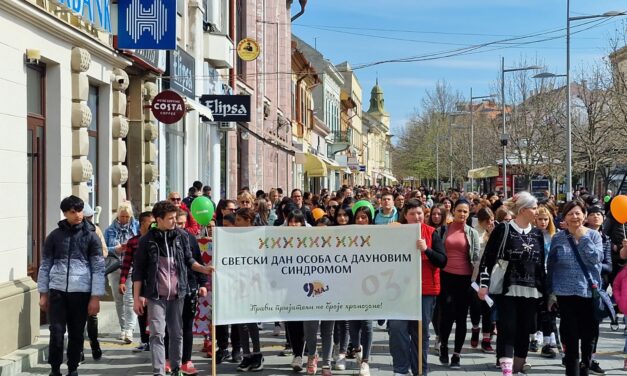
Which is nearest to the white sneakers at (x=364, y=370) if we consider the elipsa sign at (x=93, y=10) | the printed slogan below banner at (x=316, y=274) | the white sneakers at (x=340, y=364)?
the white sneakers at (x=340, y=364)

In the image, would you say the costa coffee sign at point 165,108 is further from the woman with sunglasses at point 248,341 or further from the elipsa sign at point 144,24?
the woman with sunglasses at point 248,341

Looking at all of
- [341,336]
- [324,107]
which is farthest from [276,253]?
[324,107]

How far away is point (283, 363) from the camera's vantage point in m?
9.66

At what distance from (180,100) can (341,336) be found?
314 inches

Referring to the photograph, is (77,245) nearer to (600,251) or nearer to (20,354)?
(20,354)

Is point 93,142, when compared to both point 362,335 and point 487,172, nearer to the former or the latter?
point 362,335

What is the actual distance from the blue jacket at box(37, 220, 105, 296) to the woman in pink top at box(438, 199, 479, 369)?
3787 millimetres

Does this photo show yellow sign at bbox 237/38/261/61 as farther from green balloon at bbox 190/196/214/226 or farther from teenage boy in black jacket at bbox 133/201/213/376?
teenage boy in black jacket at bbox 133/201/213/376

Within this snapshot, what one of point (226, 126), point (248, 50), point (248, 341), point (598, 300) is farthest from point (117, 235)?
point (248, 50)

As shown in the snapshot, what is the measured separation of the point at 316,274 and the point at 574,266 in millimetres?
2454

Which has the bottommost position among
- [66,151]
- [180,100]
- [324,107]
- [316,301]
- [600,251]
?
[316,301]

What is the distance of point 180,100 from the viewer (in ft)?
52.6

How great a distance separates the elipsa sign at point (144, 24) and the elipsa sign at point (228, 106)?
8013 millimetres

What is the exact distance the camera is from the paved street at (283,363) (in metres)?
9.20
